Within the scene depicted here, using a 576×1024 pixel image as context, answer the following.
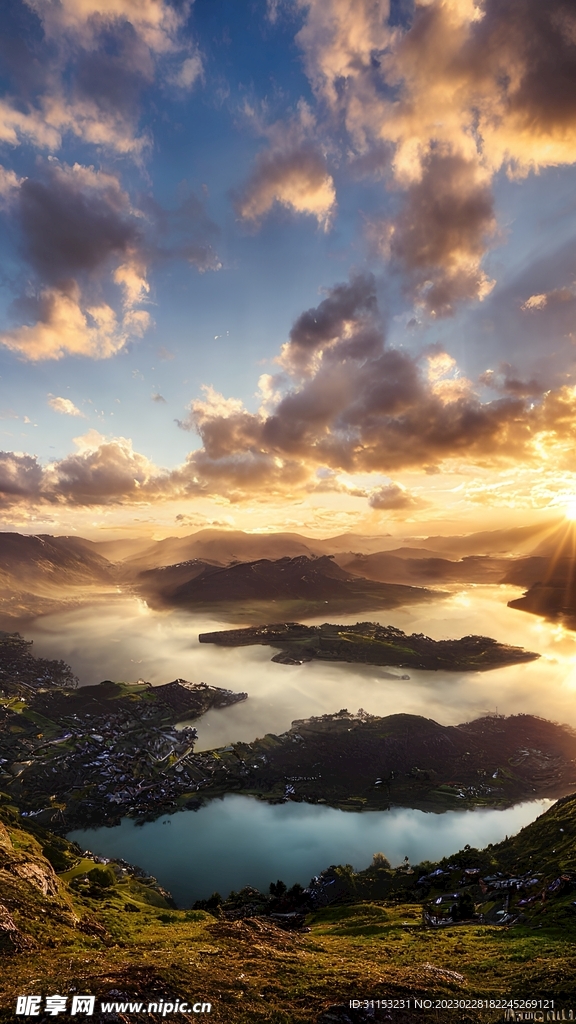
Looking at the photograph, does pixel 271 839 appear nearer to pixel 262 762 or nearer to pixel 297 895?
pixel 262 762

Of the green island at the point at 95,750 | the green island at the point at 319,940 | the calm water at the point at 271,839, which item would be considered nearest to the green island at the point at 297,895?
the green island at the point at 319,940

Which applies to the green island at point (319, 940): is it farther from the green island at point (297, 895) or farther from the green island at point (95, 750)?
the green island at point (95, 750)

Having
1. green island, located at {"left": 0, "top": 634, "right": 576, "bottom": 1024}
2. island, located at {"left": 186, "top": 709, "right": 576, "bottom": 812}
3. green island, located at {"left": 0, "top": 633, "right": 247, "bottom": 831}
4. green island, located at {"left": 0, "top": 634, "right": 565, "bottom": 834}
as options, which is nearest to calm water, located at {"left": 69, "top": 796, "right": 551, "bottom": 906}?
green island, located at {"left": 0, "top": 634, "right": 565, "bottom": 834}

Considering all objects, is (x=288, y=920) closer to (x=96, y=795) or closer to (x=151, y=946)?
(x=151, y=946)

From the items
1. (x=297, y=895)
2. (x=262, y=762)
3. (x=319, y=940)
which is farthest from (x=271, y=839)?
(x=319, y=940)

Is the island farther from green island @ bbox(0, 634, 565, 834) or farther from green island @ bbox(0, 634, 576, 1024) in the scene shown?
green island @ bbox(0, 634, 576, 1024)

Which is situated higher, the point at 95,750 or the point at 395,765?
the point at 95,750
